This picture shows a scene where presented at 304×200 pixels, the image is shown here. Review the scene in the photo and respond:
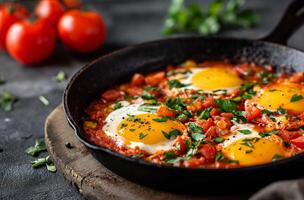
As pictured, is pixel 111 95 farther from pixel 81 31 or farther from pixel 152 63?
pixel 81 31

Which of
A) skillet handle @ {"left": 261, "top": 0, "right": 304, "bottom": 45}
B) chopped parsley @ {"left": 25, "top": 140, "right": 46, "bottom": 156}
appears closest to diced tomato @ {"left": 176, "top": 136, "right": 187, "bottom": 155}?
chopped parsley @ {"left": 25, "top": 140, "right": 46, "bottom": 156}

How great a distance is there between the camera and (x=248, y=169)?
9.68 feet

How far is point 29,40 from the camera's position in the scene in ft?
18.3

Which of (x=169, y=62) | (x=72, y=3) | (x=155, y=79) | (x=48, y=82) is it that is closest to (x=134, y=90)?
(x=155, y=79)

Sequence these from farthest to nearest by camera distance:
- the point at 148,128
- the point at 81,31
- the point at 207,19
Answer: the point at 207,19 < the point at 81,31 < the point at 148,128

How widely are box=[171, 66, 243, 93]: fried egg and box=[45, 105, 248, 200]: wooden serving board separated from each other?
1.07 meters

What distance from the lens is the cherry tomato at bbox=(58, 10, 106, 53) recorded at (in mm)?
5781

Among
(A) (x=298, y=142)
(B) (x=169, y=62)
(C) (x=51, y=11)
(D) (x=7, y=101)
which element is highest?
(A) (x=298, y=142)

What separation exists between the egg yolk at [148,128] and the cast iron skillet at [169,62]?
1.01 ft

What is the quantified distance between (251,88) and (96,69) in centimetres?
128

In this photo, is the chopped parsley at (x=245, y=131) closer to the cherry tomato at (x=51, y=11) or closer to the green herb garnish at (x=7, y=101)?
the green herb garnish at (x=7, y=101)

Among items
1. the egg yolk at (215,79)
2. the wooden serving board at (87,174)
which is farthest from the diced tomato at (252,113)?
the wooden serving board at (87,174)

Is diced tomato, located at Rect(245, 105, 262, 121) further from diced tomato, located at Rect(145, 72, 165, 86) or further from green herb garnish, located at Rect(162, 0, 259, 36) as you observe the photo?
green herb garnish, located at Rect(162, 0, 259, 36)

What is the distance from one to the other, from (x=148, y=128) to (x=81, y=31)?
2489 mm
